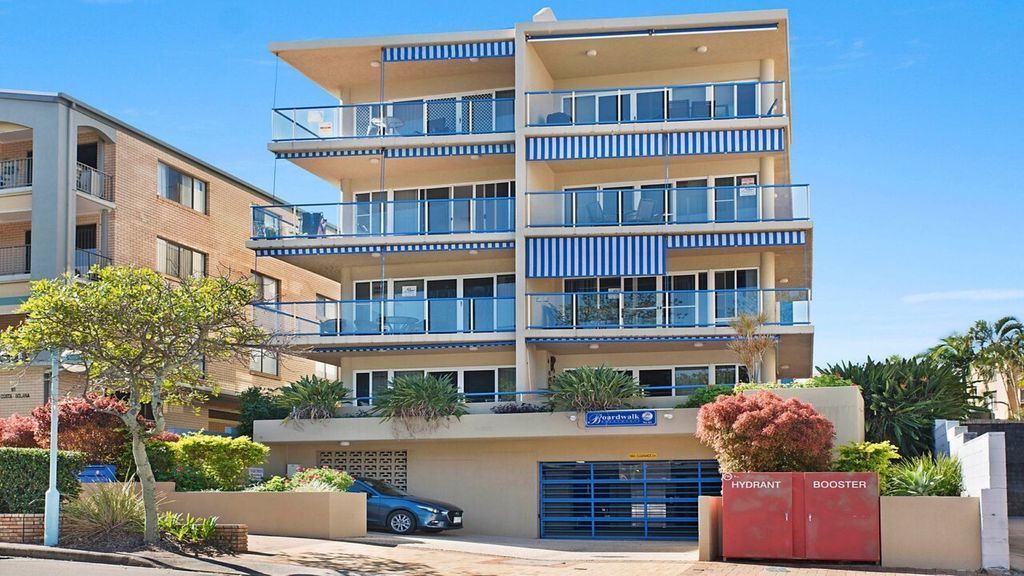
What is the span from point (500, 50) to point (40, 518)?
2099cm

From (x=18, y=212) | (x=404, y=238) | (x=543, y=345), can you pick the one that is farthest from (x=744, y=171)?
(x=18, y=212)

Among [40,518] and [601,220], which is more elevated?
[601,220]

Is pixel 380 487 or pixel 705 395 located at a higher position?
pixel 705 395

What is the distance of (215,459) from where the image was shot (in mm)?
30266

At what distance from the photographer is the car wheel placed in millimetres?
30938

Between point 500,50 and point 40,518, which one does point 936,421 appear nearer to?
point 500,50

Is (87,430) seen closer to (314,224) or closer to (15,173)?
(314,224)

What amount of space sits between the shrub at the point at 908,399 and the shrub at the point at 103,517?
1952 centimetres

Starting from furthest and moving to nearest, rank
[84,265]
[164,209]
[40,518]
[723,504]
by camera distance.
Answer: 1. [164,209]
2. [84,265]
3. [723,504]
4. [40,518]

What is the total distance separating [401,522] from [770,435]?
9828 mm

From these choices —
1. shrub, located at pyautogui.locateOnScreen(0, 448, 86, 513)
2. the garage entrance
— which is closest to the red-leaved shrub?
shrub, located at pyautogui.locateOnScreen(0, 448, 86, 513)

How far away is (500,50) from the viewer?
126ft

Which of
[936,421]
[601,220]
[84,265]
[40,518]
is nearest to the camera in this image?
[40,518]

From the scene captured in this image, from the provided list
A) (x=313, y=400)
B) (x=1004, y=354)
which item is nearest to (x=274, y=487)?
(x=313, y=400)
